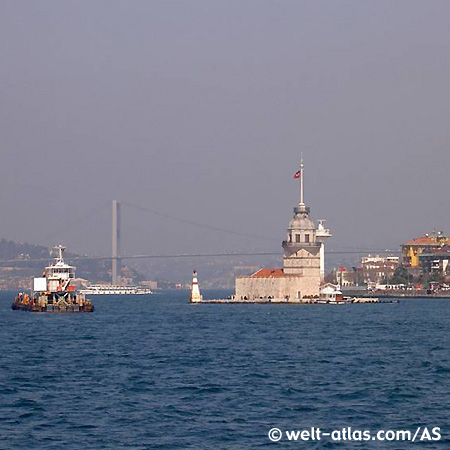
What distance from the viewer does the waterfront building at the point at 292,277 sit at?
106m

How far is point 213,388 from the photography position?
30453 mm

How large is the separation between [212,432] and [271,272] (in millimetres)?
83763

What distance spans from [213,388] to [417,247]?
13229 centimetres

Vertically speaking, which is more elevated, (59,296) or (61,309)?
(59,296)

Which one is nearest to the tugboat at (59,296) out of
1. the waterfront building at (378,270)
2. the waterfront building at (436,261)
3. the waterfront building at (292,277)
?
the waterfront building at (292,277)

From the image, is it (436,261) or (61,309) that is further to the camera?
(436,261)

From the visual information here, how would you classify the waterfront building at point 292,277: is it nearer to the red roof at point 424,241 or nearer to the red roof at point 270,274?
the red roof at point 270,274

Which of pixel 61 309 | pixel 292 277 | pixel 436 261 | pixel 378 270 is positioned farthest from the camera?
pixel 378 270

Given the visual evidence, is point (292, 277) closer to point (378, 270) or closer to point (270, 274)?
point (270, 274)

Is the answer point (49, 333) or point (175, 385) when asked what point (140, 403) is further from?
point (49, 333)

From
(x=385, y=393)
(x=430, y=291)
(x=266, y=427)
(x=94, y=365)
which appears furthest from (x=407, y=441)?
(x=430, y=291)

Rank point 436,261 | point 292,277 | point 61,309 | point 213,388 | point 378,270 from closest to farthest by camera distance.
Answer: point 213,388
point 61,309
point 292,277
point 436,261
point 378,270

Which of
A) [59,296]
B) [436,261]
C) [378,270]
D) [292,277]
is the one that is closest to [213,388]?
[59,296]

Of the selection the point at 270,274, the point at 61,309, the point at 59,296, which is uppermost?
the point at 270,274
